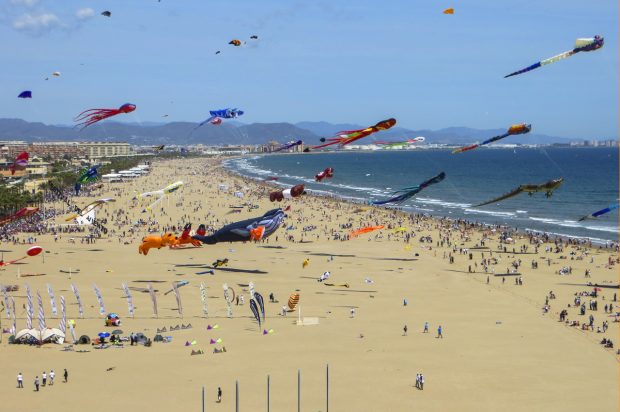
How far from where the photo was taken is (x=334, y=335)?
76.0 ft

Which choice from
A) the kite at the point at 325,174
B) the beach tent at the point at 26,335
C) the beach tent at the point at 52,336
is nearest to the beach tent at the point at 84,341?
the beach tent at the point at 52,336

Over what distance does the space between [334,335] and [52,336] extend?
29.0ft

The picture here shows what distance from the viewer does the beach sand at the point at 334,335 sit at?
17.5 metres

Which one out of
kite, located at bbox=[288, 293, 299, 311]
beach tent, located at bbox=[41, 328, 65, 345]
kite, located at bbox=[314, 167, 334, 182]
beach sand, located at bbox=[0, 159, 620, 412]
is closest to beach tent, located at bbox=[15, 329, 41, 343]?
beach tent, located at bbox=[41, 328, 65, 345]

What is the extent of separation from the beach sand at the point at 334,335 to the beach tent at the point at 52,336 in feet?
1.64

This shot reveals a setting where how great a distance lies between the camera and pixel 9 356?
20.3 m

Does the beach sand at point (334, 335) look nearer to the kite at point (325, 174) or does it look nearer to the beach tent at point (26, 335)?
the beach tent at point (26, 335)

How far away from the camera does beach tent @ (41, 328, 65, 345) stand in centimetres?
2148

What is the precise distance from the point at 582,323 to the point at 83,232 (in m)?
35.6

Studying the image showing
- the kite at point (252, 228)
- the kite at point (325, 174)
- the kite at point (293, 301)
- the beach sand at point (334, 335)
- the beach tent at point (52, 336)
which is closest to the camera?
the beach sand at point (334, 335)

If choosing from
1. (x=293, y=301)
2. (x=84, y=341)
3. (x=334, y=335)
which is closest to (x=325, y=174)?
(x=293, y=301)

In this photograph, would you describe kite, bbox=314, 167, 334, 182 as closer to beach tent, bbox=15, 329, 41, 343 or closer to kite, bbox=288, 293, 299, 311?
kite, bbox=288, 293, 299, 311

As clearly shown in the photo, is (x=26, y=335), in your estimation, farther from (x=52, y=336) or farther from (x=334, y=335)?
(x=334, y=335)

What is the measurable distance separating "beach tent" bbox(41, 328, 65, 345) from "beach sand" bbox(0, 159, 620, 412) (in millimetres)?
501
